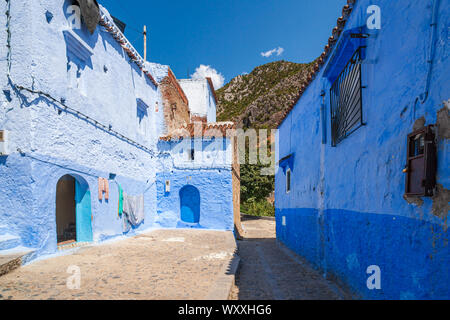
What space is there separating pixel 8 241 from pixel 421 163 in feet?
22.3

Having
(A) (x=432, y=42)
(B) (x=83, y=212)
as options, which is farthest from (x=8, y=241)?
(A) (x=432, y=42)

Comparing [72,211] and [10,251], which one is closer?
[10,251]

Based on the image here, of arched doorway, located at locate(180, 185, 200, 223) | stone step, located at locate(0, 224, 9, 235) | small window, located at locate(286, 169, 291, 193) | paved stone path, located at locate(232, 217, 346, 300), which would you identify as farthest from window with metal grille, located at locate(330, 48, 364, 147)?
arched doorway, located at locate(180, 185, 200, 223)

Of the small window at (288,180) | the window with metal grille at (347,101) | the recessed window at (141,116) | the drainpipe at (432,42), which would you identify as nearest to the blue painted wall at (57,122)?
the recessed window at (141,116)

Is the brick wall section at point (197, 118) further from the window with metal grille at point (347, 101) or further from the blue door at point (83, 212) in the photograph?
the window with metal grille at point (347, 101)

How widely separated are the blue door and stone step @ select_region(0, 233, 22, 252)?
6.23 feet

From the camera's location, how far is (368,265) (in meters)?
4.12

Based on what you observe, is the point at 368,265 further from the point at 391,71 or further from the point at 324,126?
the point at 324,126

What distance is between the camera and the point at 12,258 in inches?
190

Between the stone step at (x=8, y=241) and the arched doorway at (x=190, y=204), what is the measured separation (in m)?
7.86

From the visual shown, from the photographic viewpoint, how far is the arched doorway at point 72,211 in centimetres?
744

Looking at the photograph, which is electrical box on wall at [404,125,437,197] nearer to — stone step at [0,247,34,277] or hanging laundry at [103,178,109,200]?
stone step at [0,247,34,277]

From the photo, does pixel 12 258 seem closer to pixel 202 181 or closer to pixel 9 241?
pixel 9 241
